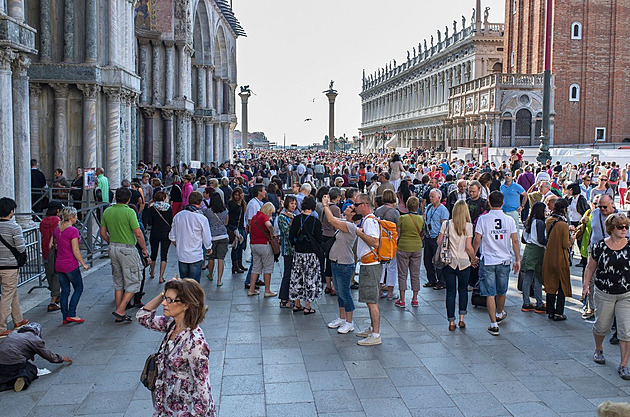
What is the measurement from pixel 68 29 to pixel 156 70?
10648 millimetres

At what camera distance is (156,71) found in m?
26.6

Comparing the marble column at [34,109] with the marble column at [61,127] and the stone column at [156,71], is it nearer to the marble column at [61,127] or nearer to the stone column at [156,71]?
the marble column at [61,127]

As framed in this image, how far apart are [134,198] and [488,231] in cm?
721

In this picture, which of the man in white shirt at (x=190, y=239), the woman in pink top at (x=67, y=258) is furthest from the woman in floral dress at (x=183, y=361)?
the man in white shirt at (x=190, y=239)

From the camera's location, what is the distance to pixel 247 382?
6.67m

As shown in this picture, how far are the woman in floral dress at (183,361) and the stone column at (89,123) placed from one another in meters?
13.3

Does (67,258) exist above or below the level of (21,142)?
below

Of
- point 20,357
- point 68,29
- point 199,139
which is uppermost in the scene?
point 68,29

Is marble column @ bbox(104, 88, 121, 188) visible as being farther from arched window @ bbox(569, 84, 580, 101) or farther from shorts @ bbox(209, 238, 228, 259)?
arched window @ bbox(569, 84, 580, 101)

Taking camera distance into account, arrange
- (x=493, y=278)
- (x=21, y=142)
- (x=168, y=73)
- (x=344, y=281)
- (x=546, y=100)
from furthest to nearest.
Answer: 1. (x=168, y=73)
2. (x=546, y=100)
3. (x=21, y=142)
4. (x=493, y=278)
5. (x=344, y=281)

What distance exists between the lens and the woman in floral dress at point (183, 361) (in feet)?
13.3

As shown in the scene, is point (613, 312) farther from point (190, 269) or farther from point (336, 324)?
point (190, 269)

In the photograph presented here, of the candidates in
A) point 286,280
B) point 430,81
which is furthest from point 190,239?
point 430,81

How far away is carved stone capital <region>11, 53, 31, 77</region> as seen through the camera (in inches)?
463
